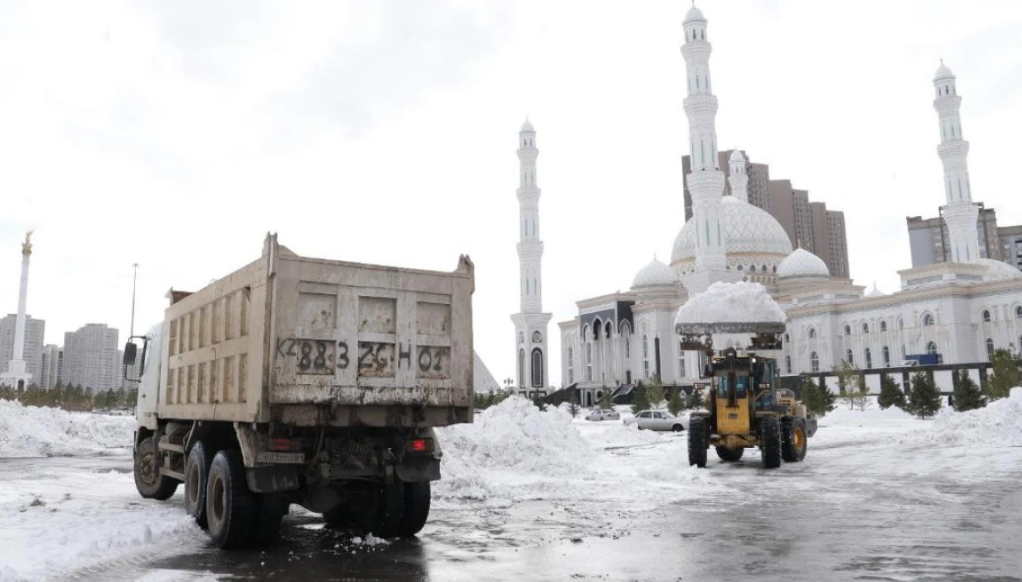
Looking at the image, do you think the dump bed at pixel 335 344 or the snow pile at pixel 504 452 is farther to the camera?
the snow pile at pixel 504 452

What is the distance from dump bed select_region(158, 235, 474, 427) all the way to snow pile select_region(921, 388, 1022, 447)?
19537 millimetres

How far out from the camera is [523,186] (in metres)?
70.2

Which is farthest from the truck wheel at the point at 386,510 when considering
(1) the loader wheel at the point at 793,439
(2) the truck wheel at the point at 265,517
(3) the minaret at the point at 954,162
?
(3) the minaret at the point at 954,162

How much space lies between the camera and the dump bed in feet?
23.9

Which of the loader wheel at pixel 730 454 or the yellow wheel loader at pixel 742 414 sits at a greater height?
the yellow wheel loader at pixel 742 414

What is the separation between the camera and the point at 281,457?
24.2 feet

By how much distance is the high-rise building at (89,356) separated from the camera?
97062 mm

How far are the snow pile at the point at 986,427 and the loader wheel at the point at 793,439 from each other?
657 cm

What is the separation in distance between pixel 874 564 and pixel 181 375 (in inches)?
312

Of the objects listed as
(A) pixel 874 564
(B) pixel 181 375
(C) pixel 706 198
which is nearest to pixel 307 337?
(B) pixel 181 375

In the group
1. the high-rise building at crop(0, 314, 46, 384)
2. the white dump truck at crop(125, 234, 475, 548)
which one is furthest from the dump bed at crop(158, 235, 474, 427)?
the high-rise building at crop(0, 314, 46, 384)

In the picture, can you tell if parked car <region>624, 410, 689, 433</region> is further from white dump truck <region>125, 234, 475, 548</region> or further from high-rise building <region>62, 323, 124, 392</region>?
high-rise building <region>62, 323, 124, 392</region>

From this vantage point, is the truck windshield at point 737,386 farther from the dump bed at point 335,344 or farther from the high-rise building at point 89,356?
the high-rise building at point 89,356

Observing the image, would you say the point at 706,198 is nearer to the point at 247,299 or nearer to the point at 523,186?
the point at 523,186
